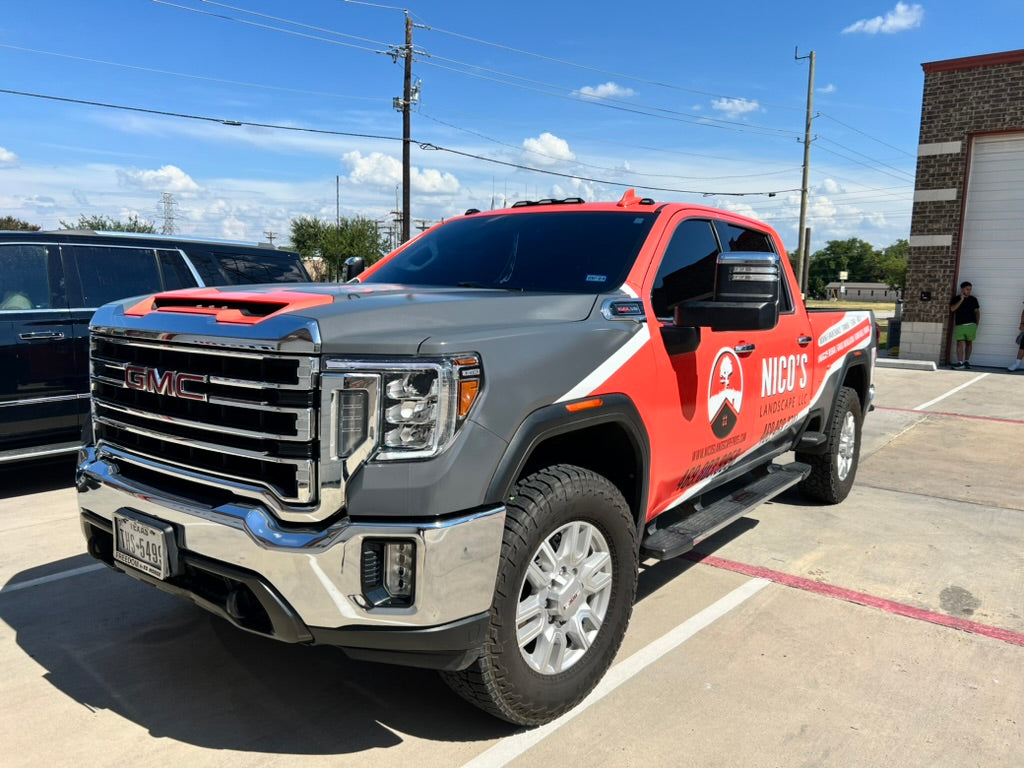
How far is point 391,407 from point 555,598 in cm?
99

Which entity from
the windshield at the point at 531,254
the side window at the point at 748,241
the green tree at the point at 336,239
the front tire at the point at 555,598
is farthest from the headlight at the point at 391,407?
the green tree at the point at 336,239

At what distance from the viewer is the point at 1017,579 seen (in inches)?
170

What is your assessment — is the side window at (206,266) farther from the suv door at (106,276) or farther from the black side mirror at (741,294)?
the black side mirror at (741,294)

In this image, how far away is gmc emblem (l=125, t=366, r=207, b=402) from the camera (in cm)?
250

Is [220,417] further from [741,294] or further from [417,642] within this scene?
[741,294]

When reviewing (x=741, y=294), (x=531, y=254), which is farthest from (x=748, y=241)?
(x=741, y=294)

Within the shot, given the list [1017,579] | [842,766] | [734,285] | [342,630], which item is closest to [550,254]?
[734,285]

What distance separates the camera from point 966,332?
52.9ft

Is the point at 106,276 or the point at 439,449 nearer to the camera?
the point at 439,449

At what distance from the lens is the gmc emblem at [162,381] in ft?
8.19

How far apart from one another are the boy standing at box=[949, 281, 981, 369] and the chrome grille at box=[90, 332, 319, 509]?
17.4 meters

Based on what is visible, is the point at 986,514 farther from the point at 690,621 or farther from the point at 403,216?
the point at 403,216

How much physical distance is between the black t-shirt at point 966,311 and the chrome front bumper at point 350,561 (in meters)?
17.1

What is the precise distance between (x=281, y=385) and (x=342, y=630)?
759mm
